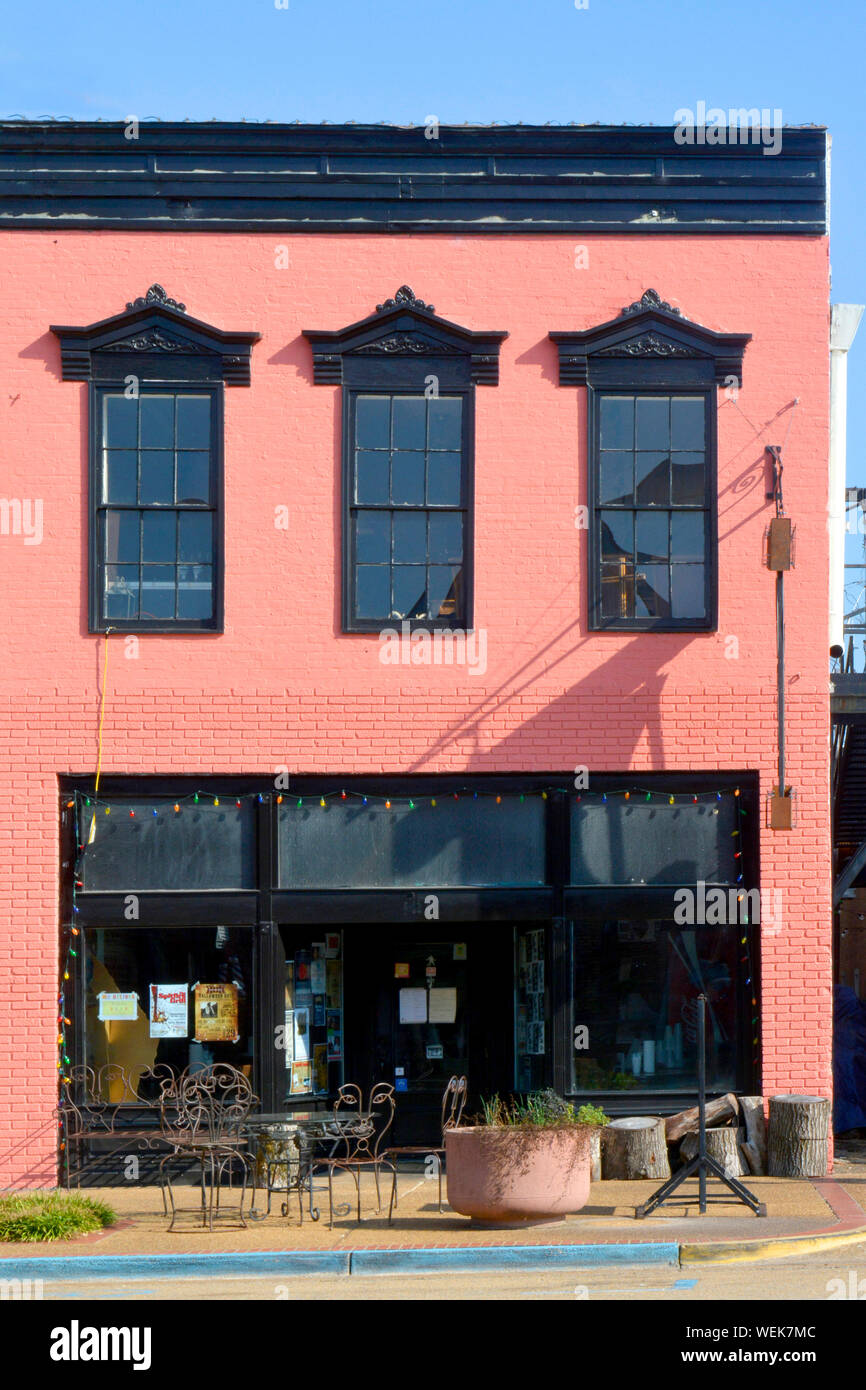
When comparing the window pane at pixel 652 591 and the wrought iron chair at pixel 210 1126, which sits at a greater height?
the window pane at pixel 652 591

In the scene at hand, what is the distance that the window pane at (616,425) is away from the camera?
14070mm

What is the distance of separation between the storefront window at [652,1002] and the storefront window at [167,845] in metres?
2.93

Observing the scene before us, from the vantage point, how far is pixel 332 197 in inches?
557

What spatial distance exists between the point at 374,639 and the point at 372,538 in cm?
87

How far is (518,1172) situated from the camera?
11070 millimetres

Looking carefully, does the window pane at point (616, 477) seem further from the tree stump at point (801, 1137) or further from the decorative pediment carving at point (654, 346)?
the tree stump at point (801, 1137)

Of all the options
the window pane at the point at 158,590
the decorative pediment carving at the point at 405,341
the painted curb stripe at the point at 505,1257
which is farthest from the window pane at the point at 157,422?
the painted curb stripe at the point at 505,1257

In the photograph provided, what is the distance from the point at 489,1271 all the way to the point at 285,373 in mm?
7559

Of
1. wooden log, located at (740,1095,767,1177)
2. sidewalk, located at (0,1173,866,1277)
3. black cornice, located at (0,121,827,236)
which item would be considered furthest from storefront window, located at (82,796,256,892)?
black cornice, located at (0,121,827,236)

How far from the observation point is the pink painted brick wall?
1369cm

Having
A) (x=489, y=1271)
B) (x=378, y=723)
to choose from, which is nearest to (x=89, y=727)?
(x=378, y=723)

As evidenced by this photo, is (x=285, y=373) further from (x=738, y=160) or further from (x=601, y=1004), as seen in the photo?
(x=601, y=1004)

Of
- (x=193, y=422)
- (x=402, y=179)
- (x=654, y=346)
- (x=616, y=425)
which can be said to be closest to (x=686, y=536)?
(x=616, y=425)

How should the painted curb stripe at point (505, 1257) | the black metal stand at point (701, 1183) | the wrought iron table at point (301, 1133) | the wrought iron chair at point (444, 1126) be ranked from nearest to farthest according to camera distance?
the painted curb stripe at point (505, 1257) < the black metal stand at point (701, 1183) < the wrought iron chair at point (444, 1126) < the wrought iron table at point (301, 1133)
